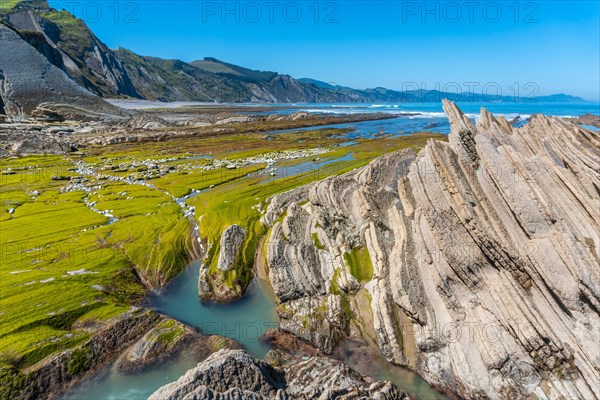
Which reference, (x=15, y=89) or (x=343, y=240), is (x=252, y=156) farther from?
(x=15, y=89)

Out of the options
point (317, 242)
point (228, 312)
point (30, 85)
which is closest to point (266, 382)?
point (228, 312)

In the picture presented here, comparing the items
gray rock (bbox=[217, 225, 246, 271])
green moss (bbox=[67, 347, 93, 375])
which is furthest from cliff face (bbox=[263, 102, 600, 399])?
green moss (bbox=[67, 347, 93, 375])

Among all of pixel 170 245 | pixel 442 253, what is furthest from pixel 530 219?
pixel 170 245

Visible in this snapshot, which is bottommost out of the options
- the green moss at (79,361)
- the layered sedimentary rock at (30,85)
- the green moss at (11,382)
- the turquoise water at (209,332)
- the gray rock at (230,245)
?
the turquoise water at (209,332)

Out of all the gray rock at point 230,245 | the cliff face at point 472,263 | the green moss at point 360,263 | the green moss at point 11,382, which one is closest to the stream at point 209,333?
the cliff face at point 472,263

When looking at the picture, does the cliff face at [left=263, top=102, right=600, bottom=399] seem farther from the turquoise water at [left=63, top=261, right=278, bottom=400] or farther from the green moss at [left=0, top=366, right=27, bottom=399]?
the green moss at [left=0, top=366, right=27, bottom=399]

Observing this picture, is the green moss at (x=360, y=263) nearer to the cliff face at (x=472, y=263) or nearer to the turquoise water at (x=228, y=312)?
the cliff face at (x=472, y=263)

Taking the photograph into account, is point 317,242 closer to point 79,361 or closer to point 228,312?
point 228,312
